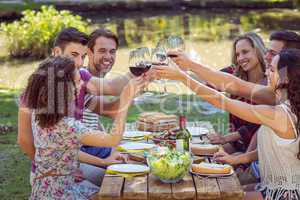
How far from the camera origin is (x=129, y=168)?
11.3 ft

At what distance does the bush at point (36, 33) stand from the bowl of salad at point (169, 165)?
26.6 feet

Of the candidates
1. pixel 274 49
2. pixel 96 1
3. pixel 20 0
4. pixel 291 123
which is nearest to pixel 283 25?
pixel 96 1

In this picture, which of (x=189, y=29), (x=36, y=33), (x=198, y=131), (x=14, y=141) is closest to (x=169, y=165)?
(x=198, y=131)

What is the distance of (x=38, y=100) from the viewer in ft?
11.0

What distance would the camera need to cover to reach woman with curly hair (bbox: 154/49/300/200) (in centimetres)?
339

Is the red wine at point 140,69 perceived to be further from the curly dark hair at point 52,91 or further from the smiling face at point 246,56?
the smiling face at point 246,56

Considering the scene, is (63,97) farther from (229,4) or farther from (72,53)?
(229,4)

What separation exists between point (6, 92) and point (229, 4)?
1233 centimetres

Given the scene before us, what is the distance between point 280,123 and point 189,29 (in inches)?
479

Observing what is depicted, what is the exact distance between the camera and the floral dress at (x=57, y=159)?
132 inches

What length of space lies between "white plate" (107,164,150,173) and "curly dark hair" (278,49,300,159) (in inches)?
34.3

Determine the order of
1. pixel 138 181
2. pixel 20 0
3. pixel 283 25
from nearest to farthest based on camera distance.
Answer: pixel 138 181 < pixel 283 25 < pixel 20 0

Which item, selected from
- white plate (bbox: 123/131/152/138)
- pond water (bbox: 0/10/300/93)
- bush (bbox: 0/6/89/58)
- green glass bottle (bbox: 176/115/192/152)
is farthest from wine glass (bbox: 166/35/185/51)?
bush (bbox: 0/6/89/58)

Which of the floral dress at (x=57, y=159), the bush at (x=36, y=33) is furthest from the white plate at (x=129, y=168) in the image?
the bush at (x=36, y=33)
